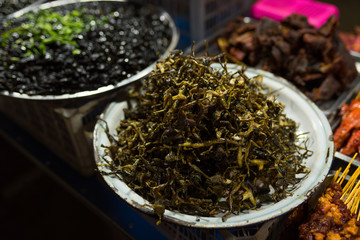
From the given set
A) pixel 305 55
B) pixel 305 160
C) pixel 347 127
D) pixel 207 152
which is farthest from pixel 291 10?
pixel 207 152

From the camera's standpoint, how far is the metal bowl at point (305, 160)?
4.07 feet

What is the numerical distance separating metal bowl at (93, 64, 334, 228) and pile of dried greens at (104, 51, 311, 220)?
50 millimetres

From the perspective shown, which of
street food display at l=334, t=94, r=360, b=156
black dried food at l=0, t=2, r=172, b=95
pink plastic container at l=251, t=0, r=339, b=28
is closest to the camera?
street food display at l=334, t=94, r=360, b=156

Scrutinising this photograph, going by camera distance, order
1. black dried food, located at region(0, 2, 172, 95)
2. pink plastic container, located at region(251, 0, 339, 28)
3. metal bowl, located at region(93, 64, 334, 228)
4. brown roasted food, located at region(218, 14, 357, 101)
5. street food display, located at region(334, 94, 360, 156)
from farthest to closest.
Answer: pink plastic container, located at region(251, 0, 339, 28) → brown roasted food, located at region(218, 14, 357, 101) → black dried food, located at region(0, 2, 172, 95) → street food display, located at region(334, 94, 360, 156) → metal bowl, located at region(93, 64, 334, 228)

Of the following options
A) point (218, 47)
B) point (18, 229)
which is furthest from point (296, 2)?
point (18, 229)

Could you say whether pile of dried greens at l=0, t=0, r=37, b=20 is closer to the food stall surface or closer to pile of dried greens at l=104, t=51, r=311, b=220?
the food stall surface

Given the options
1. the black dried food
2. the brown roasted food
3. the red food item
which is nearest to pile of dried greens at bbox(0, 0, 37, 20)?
the black dried food

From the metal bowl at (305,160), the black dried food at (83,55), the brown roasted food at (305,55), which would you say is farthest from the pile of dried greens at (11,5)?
the brown roasted food at (305,55)

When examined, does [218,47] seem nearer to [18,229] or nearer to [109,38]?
[109,38]

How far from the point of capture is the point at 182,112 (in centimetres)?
132

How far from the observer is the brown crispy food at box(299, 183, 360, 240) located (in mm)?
1289

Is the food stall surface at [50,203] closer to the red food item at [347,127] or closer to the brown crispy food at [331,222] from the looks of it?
the brown crispy food at [331,222]

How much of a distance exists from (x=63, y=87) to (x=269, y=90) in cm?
124

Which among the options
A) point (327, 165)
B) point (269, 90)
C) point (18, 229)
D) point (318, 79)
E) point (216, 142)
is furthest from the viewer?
point (18, 229)
